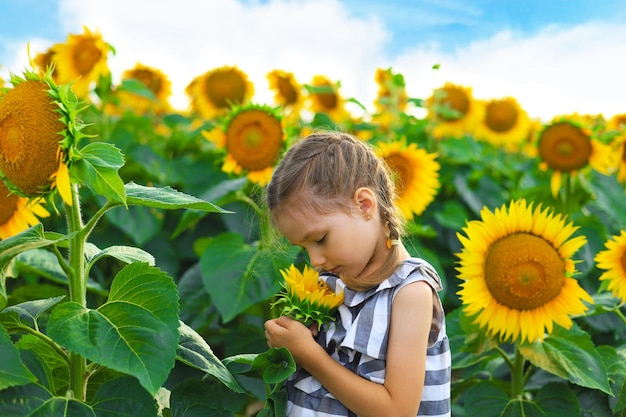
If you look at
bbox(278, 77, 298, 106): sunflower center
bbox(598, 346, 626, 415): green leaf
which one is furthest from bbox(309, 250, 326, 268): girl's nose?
bbox(278, 77, 298, 106): sunflower center

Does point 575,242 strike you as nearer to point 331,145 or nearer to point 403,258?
point 403,258

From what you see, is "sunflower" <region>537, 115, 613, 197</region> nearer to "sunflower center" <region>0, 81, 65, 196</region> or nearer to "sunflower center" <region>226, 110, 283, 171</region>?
"sunflower center" <region>226, 110, 283, 171</region>

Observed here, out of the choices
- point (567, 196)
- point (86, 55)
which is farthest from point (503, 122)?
point (86, 55)

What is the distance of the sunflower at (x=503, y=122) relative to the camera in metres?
4.44

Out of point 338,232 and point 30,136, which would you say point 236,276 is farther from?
point 30,136

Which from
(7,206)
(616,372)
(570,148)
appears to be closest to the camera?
(7,206)

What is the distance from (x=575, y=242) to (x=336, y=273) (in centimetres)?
65

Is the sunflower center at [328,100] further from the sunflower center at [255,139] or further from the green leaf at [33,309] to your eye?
the green leaf at [33,309]

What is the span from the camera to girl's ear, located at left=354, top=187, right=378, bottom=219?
1.46m

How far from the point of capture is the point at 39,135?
125 cm

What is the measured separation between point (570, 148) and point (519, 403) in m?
1.40

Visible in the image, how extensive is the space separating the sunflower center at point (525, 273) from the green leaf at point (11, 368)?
1045 mm

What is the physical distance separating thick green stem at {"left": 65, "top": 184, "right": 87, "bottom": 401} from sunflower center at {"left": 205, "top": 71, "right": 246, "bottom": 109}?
2.58 meters

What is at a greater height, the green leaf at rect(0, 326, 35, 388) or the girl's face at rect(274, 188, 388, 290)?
the girl's face at rect(274, 188, 388, 290)
